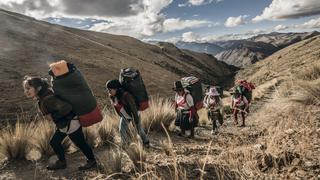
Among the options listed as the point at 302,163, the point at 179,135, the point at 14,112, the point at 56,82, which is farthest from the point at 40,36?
the point at 302,163

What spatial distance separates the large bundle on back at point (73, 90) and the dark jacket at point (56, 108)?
0.33ft

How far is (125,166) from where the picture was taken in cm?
610

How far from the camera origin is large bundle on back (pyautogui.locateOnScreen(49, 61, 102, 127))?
6032 mm

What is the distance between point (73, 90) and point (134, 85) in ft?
5.03

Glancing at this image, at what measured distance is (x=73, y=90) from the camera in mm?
6137

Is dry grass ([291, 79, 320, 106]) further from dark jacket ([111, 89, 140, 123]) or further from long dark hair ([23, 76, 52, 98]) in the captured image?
long dark hair ([23, 76, 52, 98])

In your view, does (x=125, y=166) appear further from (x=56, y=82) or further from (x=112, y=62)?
(x=112, y=62)

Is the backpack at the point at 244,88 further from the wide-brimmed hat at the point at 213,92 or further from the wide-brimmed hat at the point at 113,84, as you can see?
the wide-brimmed hat at the point at 113,84

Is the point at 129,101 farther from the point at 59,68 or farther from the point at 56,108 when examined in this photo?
the point at 59,68

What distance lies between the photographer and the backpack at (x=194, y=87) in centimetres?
984

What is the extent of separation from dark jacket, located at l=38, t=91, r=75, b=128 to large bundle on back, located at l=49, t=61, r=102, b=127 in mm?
102

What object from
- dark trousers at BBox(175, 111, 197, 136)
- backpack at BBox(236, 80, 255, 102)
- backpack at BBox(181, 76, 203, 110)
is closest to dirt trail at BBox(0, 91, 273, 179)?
dark trousers at BBox(175, 111, 197, 136)

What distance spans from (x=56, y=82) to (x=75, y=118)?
0.67 m

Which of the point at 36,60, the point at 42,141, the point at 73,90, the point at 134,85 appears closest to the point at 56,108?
the point at 73,90
